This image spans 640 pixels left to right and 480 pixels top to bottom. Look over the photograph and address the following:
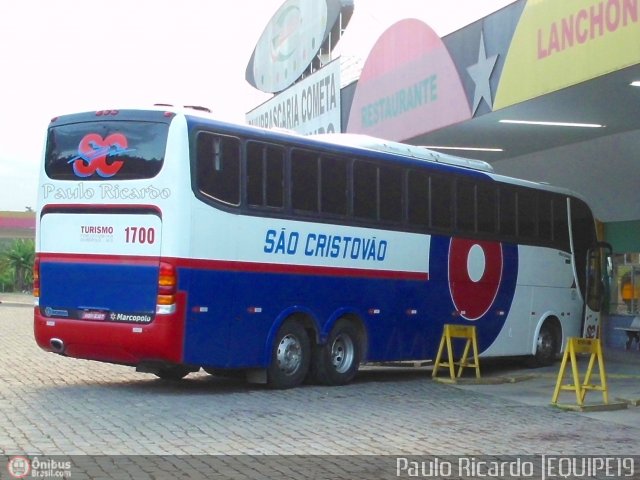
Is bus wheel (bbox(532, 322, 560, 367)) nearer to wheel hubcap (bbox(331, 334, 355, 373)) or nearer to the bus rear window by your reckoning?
wheel hubcap (bbox(331, 334, 355, 373))

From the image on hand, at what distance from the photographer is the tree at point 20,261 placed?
6531 cm

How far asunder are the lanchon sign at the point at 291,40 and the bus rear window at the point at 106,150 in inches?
668

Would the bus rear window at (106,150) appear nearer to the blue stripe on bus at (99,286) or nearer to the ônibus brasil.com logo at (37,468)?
the blue stripe on bus at (99,286)

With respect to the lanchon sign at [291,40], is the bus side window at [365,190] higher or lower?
lower

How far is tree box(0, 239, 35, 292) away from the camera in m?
65.3

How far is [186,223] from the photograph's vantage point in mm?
12969

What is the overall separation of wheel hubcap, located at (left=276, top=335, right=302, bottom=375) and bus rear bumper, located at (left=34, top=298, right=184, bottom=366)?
1.88 metres

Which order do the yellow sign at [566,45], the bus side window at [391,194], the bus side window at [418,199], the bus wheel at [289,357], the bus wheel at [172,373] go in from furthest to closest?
the bus side window at [418,199], the bus side window at [391,194], the bus wheel at [172,373], the yellow sign at [566,45], the bus wheel at [289,357]

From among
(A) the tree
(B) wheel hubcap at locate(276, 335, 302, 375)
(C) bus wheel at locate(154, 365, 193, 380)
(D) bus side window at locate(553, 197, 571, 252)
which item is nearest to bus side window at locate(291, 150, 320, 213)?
(B) wheel hubcap at locate(276, 335, 302, 375)

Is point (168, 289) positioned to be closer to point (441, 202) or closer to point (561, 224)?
point (441, 202)

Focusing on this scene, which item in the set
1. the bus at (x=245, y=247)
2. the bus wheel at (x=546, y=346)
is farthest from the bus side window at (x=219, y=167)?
the bus wheel at (x=546, y=346)

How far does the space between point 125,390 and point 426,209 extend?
573 cm

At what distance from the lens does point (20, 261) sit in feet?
215

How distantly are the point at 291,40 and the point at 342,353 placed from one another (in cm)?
1904
